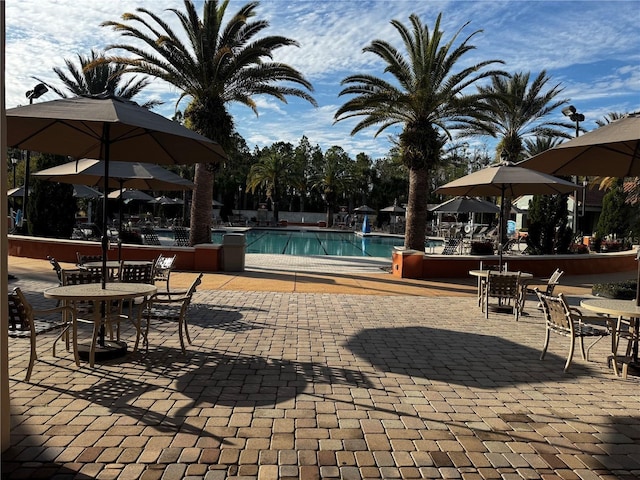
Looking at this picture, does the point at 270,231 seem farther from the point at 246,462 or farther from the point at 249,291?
the point at 246,462

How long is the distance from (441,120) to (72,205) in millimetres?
13241

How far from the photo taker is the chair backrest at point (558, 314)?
523cm

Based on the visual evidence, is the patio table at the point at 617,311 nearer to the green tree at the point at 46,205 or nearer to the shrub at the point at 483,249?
the shrub at the point at 483,249

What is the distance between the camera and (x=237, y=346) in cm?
577

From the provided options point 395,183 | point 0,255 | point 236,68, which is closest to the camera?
point 0,255

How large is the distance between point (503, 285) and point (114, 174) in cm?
724

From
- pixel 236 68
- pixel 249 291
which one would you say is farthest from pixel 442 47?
pixel 249 291

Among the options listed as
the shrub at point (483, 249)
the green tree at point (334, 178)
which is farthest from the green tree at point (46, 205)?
the green tree at point (334, 178)

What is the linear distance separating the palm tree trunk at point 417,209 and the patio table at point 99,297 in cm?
1090

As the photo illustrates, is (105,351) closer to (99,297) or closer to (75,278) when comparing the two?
(99,297)

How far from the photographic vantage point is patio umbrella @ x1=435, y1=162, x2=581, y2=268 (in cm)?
841

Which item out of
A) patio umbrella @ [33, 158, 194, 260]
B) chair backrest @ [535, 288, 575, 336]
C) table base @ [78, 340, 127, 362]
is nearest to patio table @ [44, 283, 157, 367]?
table base @ [78, 340, 127, 362]

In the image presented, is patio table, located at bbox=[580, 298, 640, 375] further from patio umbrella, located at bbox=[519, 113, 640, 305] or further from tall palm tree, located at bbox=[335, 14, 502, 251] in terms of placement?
tall palm tree, located at bbox=[335, 14, 502, 251]

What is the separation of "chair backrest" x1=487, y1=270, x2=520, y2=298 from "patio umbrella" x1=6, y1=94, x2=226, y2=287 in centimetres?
495
